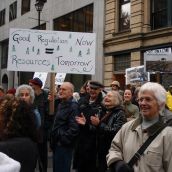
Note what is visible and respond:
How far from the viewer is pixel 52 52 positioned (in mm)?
9320

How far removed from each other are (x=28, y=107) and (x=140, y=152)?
1.03 meters

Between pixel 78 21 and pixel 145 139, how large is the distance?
2403 centimetres

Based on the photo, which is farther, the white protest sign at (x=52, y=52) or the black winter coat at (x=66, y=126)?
the white protest sign at (x=52, y=52)

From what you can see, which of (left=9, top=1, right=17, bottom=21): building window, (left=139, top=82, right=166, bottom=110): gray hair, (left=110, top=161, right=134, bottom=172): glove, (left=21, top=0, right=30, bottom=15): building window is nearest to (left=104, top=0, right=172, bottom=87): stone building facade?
(left=21, top=0, right=30, bottom=15): building window

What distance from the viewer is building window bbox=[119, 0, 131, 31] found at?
74.5 feet

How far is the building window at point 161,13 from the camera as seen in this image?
20.4 meters

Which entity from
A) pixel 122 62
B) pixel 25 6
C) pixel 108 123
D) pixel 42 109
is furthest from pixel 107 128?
pixel 25 6

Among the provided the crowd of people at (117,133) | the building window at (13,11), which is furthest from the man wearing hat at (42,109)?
the building window at (13,11)

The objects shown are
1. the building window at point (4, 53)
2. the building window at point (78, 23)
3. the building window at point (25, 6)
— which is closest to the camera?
the building window at point (78, 23)

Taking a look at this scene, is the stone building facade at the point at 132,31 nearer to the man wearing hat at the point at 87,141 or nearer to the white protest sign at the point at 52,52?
the white protest sign at the point at 52,52

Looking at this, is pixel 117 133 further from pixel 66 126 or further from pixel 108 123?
pixel 66 126

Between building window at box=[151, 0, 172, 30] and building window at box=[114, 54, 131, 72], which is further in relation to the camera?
building window at box=[114, 54, 131, 72]

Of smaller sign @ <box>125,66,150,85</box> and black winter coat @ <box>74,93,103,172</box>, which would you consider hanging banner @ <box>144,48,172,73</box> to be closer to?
smaller sign @ <box>125,66,150,85</box>

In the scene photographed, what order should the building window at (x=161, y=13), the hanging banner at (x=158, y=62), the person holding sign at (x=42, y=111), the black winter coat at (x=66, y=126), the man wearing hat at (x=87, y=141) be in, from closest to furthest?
the man wearing hat at (x=87, y=141) → the black winter coat at (x=66, y=126) → the person holding sign at (x=42, y=111) → the hanging banner at (x=158, y=62) → the building window at (x=161, y=13)
